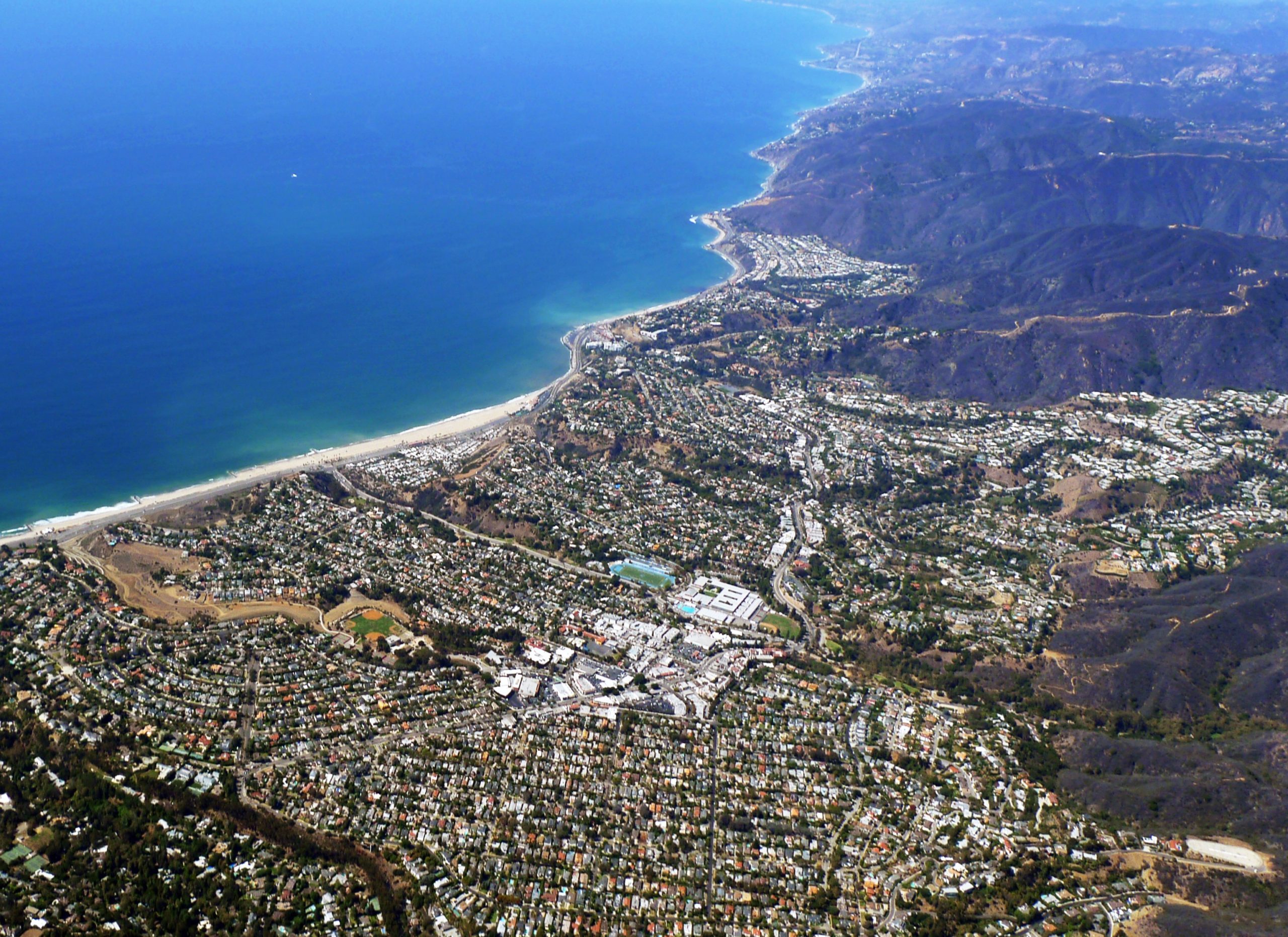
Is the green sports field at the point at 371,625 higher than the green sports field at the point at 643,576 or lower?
higher

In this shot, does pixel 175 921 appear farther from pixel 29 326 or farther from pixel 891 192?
pixel 891 192

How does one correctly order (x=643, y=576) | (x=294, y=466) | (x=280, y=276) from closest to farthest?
(x=643, y=576)
(x=294, y=466)
(x=280, y=276)

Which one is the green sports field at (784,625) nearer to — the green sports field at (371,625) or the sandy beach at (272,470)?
the green sports field at (371,625)

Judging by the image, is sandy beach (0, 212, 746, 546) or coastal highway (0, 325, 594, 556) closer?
coastal highway (0, 325, 594, 556)

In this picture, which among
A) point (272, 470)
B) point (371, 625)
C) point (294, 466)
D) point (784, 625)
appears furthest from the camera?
point (294, 466)

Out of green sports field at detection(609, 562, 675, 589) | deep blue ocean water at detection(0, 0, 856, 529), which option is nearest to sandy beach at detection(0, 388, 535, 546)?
deep blue ocean water at detection(0, 0, 856, 529)

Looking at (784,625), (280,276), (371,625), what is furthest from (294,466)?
(280,276)

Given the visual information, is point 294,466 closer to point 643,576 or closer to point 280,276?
point 643,576

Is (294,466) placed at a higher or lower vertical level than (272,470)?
lower

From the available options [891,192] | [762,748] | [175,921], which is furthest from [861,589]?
[891,192]

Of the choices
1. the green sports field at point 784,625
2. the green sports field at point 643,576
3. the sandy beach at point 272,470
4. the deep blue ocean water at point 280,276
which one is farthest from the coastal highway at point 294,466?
the green sports field at point 784,625

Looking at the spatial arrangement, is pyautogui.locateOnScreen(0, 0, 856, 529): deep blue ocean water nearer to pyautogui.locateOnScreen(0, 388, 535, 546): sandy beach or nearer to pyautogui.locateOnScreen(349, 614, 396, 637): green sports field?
pyautogui.locateOnScreen(0, 388, 535, 546): sandy beach

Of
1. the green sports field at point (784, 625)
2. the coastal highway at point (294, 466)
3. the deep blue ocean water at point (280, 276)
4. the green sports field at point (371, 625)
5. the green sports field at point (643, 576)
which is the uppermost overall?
the deep blue ocean water at point (280, 276)
